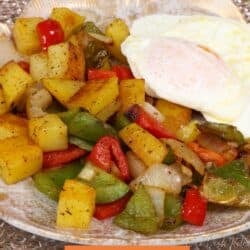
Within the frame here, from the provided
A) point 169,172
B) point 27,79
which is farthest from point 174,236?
point 27,79

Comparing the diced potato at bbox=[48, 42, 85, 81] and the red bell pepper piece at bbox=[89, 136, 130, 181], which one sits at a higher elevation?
the diced potato at bbox=[48, 42, 85, 81]

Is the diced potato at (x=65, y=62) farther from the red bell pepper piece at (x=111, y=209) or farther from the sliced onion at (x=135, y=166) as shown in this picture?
the red bell pepper piece at (x=111, y=209)

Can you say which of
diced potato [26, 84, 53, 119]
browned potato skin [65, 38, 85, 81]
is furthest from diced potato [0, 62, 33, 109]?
browned potato skin [65, 38, 85, 81]

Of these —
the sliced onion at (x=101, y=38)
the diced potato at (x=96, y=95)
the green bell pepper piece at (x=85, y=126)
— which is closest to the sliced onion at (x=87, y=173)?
the green bell pepper piece at (x=85, y=126)

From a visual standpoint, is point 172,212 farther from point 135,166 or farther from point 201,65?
point 201,65

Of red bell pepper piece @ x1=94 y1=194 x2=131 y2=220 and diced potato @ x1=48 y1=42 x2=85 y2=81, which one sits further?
diced potato @ x1=48 y1=42 x2=85 y2=81

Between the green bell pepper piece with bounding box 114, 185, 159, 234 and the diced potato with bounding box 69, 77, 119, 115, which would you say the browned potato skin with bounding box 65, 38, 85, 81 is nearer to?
the diced potato with bounding box 69, 77, 119, 115
